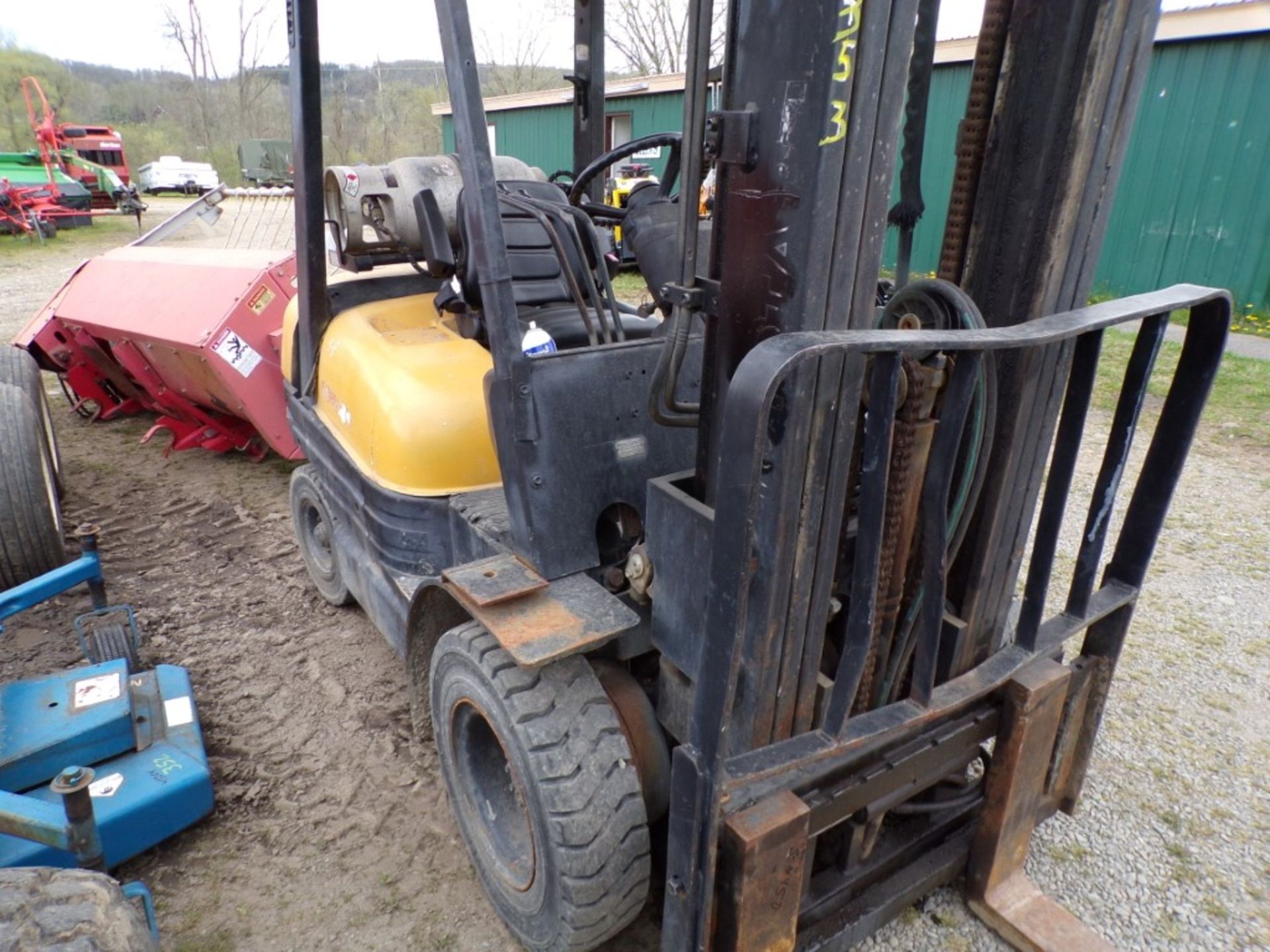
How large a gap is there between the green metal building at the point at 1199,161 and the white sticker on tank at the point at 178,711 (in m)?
9.26

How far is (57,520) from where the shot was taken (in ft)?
12.1

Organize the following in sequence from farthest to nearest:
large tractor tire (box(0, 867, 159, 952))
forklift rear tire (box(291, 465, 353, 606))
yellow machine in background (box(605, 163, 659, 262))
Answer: yellow machine in background (box(605, 163, 659, 262))
forklift rear tire (box(291, 465, 353, 606))
large tractor tire (box(0, 867, 159, 952))

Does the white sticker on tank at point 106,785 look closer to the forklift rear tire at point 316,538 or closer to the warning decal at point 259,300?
the forklift rear tire at point 316,538

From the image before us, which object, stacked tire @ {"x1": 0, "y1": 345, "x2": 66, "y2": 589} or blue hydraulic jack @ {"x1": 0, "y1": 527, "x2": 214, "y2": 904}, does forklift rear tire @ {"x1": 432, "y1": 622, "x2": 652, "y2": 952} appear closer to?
blue hydraulic jack @ {"x1": 0, "y1": 527, "x2": 214, "y2": 904}

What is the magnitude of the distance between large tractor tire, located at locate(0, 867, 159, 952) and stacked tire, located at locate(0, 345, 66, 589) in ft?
7.40

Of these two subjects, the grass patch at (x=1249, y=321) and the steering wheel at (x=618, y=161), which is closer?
the steering wheel at (x=618, y=161)

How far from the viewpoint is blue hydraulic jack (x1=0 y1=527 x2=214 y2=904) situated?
217 centimetres

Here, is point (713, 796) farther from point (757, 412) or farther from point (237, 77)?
point (237, 77)

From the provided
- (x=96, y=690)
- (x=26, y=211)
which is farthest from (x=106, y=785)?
(x=26, y=211)

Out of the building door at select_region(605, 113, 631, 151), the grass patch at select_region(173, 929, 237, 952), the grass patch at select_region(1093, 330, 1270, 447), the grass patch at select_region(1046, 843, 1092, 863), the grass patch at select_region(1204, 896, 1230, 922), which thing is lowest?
the grass patch at select_region(173, 929, 237, 952)

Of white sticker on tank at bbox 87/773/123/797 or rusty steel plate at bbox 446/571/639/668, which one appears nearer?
rusty steel plate at bbox 446/571/639/668

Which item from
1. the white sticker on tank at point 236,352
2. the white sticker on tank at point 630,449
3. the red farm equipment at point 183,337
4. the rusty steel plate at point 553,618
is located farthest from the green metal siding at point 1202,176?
the rusty steel plate at point 553,618

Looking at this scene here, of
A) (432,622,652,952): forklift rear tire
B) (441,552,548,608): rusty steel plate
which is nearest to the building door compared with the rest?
(441,552,548,608): rusty steel plate

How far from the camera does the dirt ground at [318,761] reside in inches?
88.0
